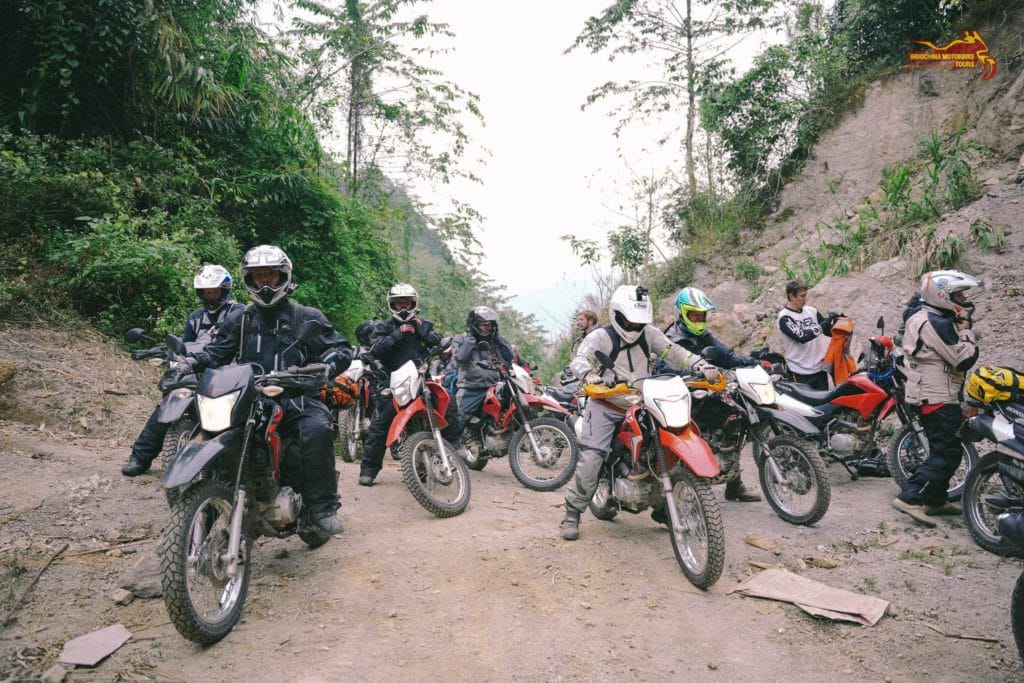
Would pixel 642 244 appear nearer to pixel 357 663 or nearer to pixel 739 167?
pixel 739 167

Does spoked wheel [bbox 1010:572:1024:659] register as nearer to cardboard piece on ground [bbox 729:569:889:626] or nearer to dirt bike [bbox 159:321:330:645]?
cardboard piece on ground [bbox 729:569:889:626]

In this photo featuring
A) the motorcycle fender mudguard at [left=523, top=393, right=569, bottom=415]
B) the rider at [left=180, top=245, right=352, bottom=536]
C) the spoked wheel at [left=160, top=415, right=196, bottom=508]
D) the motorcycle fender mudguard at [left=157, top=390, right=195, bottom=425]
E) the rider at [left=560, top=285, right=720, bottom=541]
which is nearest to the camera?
the motorcycle fender mudguard at [left=157, top=390, right=195, bottom=425]

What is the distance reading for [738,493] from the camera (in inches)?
249

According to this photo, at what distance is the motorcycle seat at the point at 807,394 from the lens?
666 centimetres

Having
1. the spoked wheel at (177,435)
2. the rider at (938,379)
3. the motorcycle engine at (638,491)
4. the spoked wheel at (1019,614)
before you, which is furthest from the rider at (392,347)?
the spoked wheel at (1019,614)

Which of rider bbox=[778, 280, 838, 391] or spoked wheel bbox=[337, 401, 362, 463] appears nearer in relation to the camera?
rider bbox=[778, 280, 838, 391]

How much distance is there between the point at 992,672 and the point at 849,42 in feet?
52.3

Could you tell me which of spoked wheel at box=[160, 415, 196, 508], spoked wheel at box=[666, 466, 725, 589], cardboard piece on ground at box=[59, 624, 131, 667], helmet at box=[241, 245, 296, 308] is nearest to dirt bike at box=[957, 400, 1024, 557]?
spoked wheel at box=[666, 466, 725, 589]

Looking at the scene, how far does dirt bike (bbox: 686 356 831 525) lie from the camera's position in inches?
212

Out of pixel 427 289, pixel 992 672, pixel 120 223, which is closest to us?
pixel 992 672

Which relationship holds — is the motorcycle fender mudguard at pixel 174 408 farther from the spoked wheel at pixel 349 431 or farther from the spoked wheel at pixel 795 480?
the spoked wheel at pixel 795 480

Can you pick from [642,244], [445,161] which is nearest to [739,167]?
[642,244]

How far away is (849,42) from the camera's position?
50.8ft

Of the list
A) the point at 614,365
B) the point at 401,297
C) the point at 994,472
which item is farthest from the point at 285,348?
the point at 994,472
